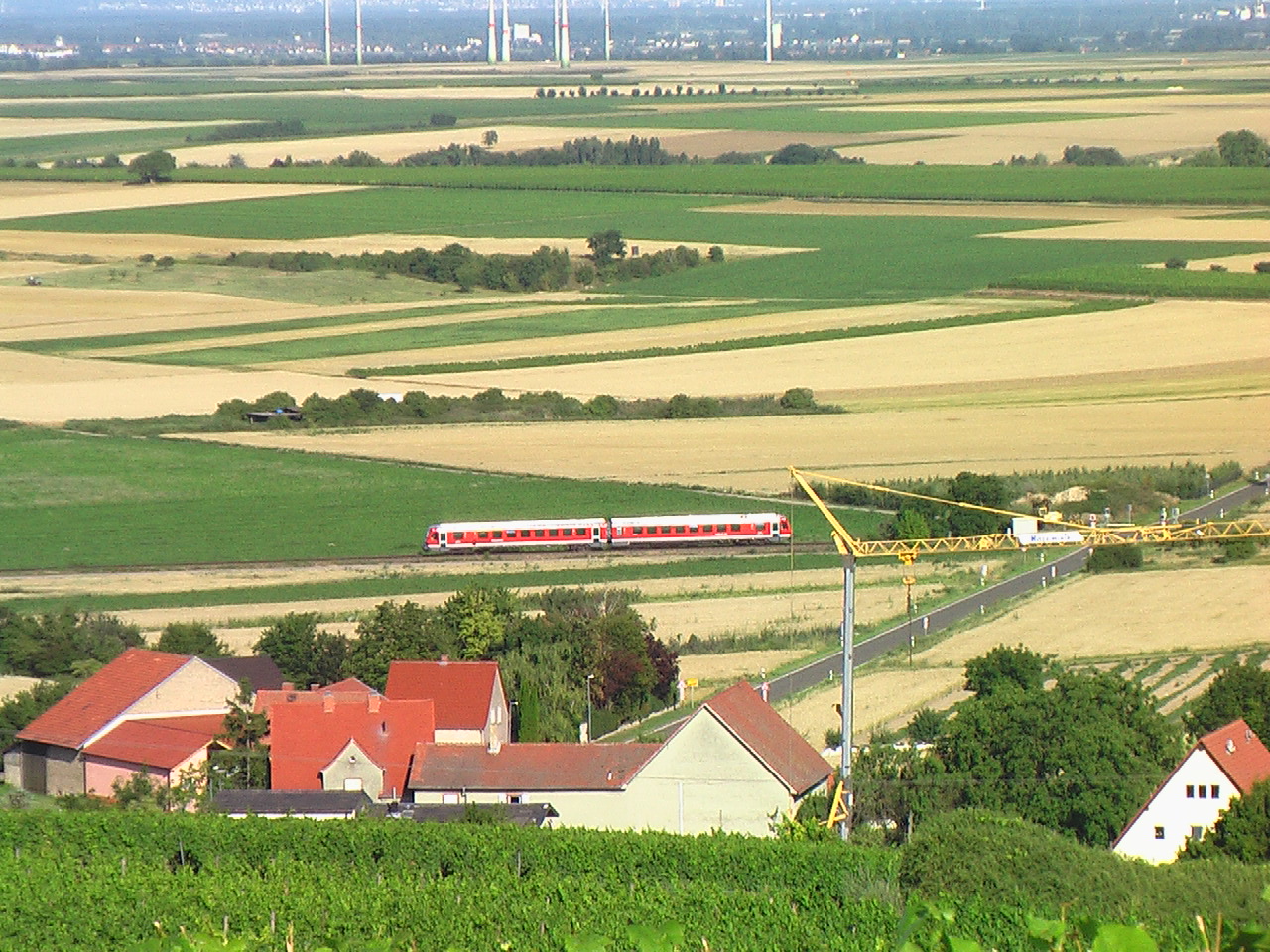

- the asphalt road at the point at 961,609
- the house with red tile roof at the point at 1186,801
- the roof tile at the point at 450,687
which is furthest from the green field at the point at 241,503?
the house with red tile roof at the point at 1186,801

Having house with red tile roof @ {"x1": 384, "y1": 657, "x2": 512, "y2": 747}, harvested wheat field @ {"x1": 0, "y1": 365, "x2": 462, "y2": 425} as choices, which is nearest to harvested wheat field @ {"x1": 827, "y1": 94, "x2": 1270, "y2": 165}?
harvested wheat field @ {"x1": 0, "y1": 365, "x2": 462, "y2": 425}

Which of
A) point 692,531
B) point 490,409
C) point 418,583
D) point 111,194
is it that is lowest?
point 418,583

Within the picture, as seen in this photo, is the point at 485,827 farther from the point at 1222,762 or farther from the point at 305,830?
the point at 1222,762

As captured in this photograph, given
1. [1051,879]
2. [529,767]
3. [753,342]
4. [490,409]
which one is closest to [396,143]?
[753,342]

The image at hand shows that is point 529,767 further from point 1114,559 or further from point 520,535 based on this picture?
point 1114,559

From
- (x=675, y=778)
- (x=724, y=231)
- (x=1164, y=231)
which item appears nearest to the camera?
(x=675, y=778)

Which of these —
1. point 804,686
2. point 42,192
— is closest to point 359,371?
point 804,686
